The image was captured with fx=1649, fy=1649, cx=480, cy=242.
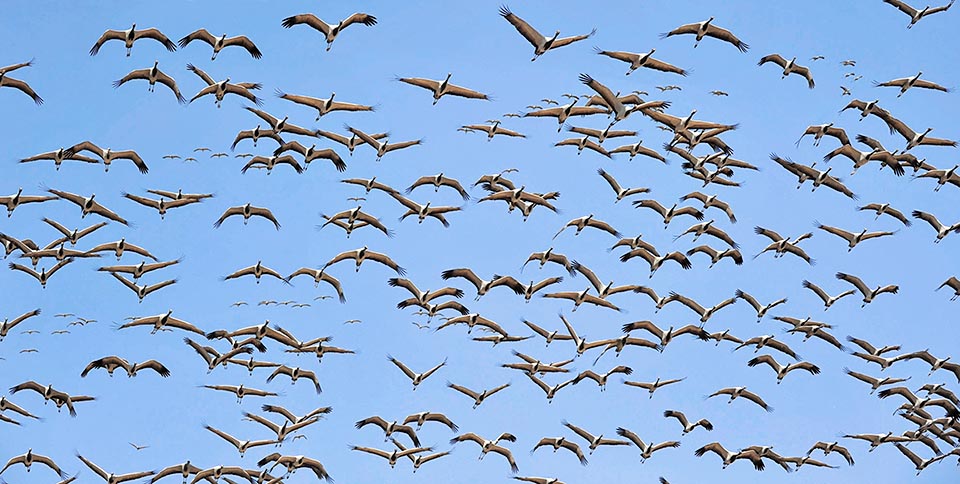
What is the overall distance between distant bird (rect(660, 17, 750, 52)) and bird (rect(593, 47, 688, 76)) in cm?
124

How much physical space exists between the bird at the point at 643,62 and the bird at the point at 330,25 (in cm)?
981

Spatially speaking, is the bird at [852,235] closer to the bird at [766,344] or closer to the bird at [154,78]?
the bird at [766,344]

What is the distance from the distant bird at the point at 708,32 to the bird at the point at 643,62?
1244 mm

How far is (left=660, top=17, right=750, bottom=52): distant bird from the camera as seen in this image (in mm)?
66250

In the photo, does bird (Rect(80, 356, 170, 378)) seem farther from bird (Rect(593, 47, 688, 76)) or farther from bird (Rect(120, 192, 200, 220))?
bird (Rect(593, 47, 688, 76))

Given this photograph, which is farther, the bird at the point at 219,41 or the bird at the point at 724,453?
the bird at the point at 724,453

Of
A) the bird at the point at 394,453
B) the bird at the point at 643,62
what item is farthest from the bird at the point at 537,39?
the bird at the point at 394,453

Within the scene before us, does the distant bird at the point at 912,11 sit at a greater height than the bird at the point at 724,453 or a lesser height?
greater

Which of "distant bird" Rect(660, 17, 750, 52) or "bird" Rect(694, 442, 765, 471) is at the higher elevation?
"distant bird" Rect(660, 17, 750, 52)

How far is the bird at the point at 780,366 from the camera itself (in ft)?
270

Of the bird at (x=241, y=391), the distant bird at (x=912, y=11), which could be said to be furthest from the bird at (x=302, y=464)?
the distant bird at (x=912, y=11)

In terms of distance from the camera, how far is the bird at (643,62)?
6550 centimetres

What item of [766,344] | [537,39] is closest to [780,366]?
[766,344]

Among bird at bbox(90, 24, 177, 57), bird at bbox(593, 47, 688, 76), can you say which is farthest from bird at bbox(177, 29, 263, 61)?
bird at bbox(593, 47, 688, 76)
